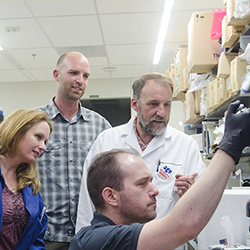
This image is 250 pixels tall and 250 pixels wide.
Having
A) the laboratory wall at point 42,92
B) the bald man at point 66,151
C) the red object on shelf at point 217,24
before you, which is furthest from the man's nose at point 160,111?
the laboratory wall at point 42,92

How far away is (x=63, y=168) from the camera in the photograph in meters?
1.88

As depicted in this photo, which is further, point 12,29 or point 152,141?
point 12,29

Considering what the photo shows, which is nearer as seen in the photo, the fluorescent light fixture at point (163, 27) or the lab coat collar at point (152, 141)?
the lab coat collar at point (152, 141)

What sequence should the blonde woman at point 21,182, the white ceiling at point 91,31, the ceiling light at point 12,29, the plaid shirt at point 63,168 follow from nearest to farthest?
the blonde woman at point 21,182
the plaid shirt at point 63,168
the white ceiling at point 91,31
the ceiling light at point 12,29

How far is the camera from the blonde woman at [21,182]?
1.45 metres

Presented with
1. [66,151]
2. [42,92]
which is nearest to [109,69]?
[42,92]

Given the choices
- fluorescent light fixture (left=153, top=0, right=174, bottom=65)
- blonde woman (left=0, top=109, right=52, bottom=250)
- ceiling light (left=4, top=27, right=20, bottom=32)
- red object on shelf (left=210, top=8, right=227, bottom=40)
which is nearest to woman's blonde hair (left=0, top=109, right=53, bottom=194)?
blonde woman (left=0, top=109, right=52, bottom=250)

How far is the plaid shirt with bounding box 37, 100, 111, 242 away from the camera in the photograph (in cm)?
182

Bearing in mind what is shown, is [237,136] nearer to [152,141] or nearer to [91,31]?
[152,141]

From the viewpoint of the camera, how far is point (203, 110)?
2.85 metres

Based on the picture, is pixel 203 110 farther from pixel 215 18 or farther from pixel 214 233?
pixel 214 233

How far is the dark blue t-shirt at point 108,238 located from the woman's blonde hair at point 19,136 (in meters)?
0.74

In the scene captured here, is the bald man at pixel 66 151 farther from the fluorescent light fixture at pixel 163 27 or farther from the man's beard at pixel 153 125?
the fluorescent light fixture at pixel 163 27

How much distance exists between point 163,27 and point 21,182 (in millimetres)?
2958
